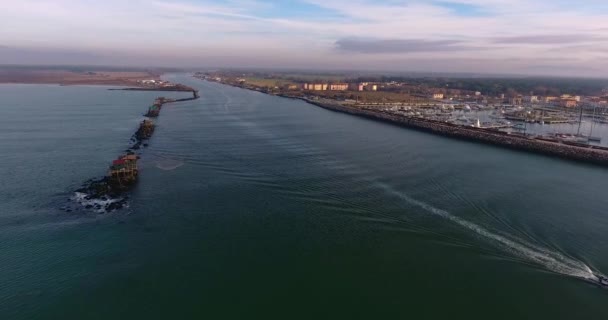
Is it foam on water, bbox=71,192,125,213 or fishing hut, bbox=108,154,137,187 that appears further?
fishing hut, bbox=108,154,137,187

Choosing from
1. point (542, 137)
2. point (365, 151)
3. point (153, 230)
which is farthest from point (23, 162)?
point (542, 137)

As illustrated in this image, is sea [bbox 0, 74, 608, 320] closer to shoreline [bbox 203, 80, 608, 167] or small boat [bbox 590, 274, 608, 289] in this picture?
small boat [bbox 590, 274, 608, 289]

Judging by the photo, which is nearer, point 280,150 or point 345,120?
point 280,150

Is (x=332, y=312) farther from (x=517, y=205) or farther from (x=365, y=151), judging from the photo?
(x=365, y=151)

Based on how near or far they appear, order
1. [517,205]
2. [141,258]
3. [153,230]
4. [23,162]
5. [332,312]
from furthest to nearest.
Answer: [23,162], [517,205], [153,230], [141,258], [332,312]

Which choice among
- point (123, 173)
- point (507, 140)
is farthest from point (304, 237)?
point (507, 140)

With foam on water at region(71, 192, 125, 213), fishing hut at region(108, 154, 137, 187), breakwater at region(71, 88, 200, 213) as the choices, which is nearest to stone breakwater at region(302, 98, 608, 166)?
fishing hut at region(108, 154, 137, 187)

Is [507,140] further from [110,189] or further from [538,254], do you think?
[110,189]
